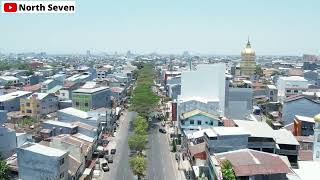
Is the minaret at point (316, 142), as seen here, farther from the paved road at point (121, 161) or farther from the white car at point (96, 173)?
the white car at point (96, 173)

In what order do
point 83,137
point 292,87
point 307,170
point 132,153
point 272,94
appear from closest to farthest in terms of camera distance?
1. point 307,170
2. point 83,137
3. point 132,153
4. point 272,94
5. point 292,87

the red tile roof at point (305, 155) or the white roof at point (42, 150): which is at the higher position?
the white roof at point (42, 150)

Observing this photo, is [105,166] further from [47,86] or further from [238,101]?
[47,86]

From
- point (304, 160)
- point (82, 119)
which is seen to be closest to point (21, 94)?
point (82, 119)

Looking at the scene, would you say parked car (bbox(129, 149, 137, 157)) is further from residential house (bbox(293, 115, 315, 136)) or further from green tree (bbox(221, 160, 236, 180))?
residential house (bbox(293, 115, 315, 136))

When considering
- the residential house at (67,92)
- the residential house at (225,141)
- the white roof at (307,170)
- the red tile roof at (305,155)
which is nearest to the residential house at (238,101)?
the red tile roof at (305,155)

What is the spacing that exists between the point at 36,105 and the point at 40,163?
37.7 m

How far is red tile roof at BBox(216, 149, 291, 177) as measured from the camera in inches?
1410

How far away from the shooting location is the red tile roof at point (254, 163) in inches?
1410

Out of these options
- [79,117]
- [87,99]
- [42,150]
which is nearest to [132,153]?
[79,117]

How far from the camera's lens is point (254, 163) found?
36938mm

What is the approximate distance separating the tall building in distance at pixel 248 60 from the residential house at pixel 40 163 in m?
96.2

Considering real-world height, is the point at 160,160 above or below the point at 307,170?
below

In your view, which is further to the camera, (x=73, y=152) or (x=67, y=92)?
(x=67, y=92)
